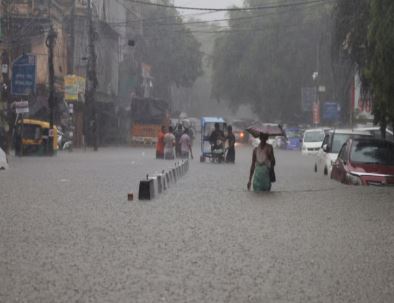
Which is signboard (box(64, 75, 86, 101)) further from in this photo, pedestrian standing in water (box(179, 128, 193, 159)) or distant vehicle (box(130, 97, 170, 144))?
pedestrian standing in water (box(179, 128, 193, 159))

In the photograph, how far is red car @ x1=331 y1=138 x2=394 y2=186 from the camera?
2334 cm

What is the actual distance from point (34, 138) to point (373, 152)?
29.8 m

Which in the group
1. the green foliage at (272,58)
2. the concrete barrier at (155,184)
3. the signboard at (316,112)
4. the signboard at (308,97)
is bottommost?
the concrete barrier at (155,184)

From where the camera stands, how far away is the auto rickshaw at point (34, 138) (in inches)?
1937

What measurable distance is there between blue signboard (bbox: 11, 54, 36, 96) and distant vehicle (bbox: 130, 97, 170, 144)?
2578cm

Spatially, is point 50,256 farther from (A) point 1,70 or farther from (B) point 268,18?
(B) point 268,18

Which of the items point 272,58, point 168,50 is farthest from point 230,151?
point 168,50

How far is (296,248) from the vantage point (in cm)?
1249

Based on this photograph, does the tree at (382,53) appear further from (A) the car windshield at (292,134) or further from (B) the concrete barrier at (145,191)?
(A) the car windshield at (292,134)

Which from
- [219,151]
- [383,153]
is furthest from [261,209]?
[219,151]

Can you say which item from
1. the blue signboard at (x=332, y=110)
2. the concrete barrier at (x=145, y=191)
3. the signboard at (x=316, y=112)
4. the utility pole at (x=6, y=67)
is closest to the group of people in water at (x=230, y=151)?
the concrete barrier at (x=145, y=191)

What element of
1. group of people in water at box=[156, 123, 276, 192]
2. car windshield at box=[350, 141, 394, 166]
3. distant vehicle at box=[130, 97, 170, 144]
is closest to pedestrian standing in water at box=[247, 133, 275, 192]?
group of people in water at box=[156, 123, 276, 192]

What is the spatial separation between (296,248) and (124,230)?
3.00 metres

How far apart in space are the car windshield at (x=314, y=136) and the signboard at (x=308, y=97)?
22321 mm
